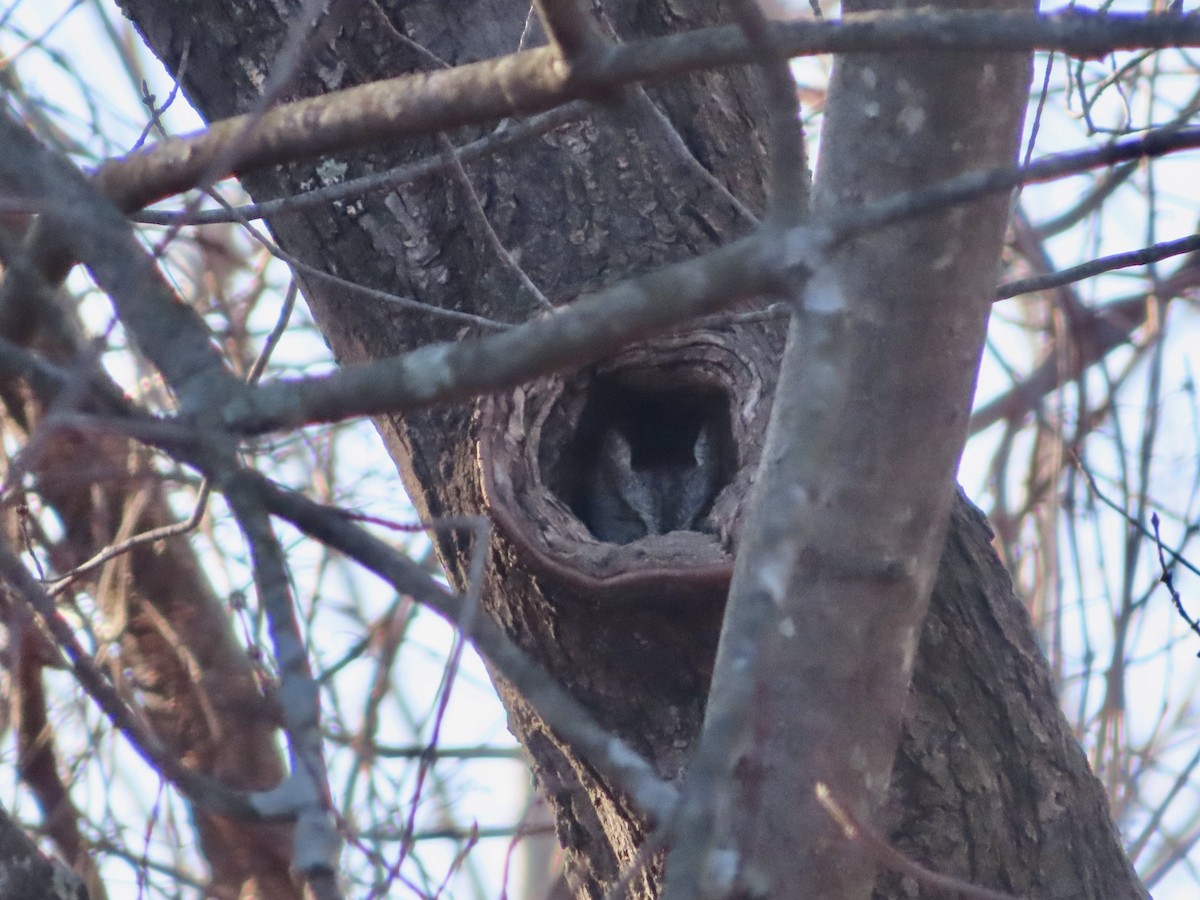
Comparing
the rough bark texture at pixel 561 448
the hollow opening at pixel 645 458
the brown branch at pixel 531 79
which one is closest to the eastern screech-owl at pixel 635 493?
the hollow opening at pixel 645 458

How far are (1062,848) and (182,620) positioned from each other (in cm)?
248

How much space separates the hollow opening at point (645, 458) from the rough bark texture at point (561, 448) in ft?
0.37

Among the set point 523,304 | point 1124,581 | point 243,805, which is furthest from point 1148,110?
point 243,805

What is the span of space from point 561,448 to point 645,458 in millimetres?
466

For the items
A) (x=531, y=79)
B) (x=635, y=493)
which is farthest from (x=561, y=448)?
(x=531, y=79)

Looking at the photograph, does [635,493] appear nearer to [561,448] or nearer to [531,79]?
[561,448]

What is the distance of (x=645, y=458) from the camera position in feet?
7.78

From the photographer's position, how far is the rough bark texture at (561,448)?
66.2 inches

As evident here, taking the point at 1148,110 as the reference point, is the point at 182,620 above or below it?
below

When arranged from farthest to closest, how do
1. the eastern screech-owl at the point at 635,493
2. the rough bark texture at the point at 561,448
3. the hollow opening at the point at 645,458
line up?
the eastern screech-owl at the point at 635,493 → the hollow opening at the point at 645,458 → the rough bark texture at the point at 561,448

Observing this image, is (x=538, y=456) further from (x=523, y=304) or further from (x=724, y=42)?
(x=724, y=42)

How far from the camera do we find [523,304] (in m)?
1.87

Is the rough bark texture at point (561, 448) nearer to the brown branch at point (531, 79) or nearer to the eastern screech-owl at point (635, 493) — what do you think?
the eastern screech-owl at point (635, 493)

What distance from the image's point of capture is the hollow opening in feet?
6.55
